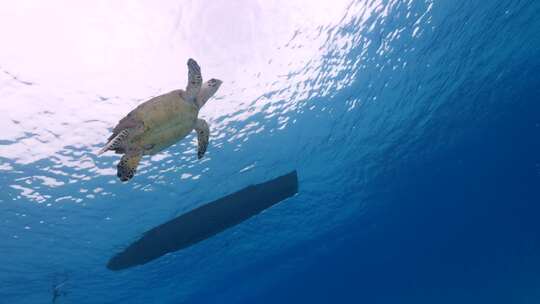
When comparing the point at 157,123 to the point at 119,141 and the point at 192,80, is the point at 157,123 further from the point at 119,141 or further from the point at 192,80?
the point at 192,80

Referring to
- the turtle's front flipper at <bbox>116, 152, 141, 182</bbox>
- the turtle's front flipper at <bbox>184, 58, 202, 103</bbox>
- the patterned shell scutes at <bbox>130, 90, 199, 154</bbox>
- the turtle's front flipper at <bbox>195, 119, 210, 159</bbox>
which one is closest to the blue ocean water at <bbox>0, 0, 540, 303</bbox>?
the turtle's front flipper at <bbox>195, 119, 210, 159</bbox>

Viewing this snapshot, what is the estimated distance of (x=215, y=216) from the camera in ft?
53.3

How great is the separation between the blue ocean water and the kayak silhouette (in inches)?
47.4

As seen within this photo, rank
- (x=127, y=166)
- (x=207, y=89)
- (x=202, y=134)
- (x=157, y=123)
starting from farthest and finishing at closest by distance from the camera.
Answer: (x=202, y=134)
(x=207, y=89)
(x=157, y=123)
(x=127, y=166)

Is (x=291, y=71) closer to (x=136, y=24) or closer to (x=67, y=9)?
(x=136, y=24)

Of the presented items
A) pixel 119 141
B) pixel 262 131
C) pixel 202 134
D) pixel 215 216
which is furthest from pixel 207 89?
pixel 215 216

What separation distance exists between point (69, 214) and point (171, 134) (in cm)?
1285

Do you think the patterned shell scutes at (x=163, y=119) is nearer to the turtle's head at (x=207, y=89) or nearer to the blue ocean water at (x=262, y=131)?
the turtle's head at (x=207, y=89)

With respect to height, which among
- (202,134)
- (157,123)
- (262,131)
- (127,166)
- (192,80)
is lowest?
(127,166)

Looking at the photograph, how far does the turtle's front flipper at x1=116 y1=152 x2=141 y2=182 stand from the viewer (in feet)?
13.0

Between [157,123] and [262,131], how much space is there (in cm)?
1074

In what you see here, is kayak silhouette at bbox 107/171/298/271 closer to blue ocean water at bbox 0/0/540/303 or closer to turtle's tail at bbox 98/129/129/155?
blue ocean water at bbox 0/0/540/303

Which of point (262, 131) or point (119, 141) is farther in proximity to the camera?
point (262, 131)

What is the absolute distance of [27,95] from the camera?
354 inches
